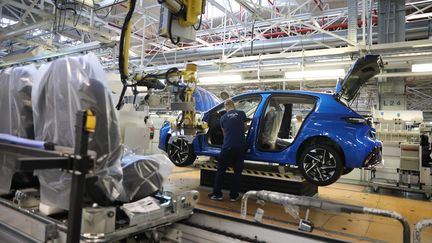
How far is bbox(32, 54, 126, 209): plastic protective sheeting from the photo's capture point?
214 cm

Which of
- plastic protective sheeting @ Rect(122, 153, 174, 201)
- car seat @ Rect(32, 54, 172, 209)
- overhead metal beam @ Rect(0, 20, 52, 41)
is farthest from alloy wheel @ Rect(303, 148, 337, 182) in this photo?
overhead metal beam @ Rect(0, 20, 52, 41)

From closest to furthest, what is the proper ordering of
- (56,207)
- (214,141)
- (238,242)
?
(56,207) < (238,242) < (214,141)

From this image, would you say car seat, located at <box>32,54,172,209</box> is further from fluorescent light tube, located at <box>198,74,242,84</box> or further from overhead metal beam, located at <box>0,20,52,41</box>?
fluorescent light tube, located at <box>198,74,242,84</box>

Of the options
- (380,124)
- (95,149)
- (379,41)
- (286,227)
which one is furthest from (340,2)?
(95,149)

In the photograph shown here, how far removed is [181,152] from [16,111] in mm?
2942

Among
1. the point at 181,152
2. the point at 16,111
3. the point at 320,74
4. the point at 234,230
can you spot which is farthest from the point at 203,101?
the point at 16,111

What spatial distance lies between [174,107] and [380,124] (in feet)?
19.0

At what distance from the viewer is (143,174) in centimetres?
275

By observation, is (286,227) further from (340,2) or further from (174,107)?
(340,2)

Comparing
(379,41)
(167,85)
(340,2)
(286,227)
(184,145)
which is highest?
(340,2)

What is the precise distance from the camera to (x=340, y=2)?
8984 millimetres

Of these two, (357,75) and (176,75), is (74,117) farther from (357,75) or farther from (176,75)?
(357,75)

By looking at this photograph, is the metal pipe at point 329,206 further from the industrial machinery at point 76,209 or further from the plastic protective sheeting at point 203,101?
the plastic protective sheeting at point 203,101

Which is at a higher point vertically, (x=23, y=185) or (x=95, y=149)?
(x=95, y=149)
